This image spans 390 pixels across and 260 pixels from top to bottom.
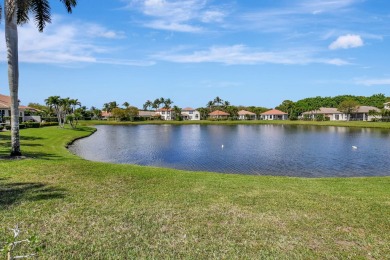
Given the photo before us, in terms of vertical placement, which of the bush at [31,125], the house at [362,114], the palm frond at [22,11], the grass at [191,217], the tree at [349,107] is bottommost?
the grass at [191,217]

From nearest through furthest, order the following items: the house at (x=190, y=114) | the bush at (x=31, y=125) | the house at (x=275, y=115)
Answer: the bush at (x=31, y=125)
the house at (x=275, y=115)
the house at (x=190, y=114)

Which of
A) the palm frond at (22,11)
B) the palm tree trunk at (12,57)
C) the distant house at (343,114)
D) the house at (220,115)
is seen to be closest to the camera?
the palm frond at (22,11)

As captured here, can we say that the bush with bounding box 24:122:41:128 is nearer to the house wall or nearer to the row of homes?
the house wall

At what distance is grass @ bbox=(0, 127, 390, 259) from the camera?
7.46 metres

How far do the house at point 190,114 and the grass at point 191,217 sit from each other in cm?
15252

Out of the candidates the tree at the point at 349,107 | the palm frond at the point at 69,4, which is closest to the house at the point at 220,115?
the tree at the point at 349,107

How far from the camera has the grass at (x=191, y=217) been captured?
7.46m

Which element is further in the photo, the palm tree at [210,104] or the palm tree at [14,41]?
the palm tree at [210,104]

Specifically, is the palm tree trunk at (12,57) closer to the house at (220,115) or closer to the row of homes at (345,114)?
the row of homes at (345,114)

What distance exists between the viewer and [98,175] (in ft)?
50.5

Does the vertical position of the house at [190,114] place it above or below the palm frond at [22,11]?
below

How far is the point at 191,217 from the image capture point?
9594 millimetres

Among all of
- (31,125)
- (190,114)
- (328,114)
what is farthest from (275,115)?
(31,125)

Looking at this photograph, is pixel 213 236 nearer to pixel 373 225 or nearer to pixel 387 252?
pixel 387 252
